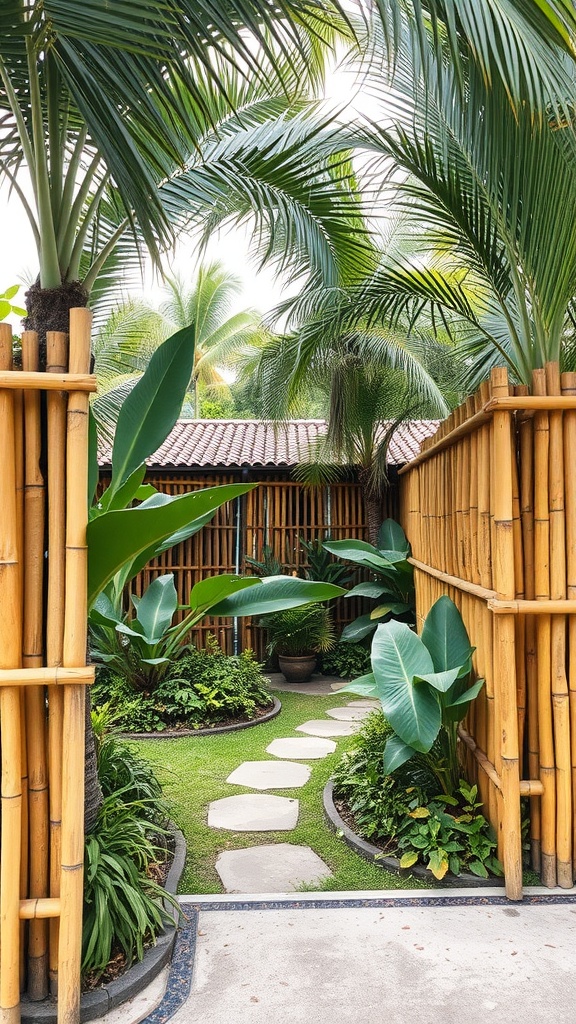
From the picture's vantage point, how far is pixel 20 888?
2.60 metres

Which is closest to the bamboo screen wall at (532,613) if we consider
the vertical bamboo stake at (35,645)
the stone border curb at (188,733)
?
the vertical bamboo stake at (35,645)

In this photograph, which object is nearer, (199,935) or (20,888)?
(20,888)

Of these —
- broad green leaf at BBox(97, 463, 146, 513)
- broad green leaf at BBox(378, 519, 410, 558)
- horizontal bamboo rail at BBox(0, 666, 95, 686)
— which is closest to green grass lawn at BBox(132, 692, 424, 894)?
horizontal bamboo rail at BBox(0, 666, 95, 686)

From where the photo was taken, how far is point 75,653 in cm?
259

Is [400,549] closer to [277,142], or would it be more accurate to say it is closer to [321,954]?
[277,142]

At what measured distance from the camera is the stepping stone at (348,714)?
7.05 m

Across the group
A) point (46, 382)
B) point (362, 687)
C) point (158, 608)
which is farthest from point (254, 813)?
point (46, 382)

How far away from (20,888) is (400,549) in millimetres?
6870

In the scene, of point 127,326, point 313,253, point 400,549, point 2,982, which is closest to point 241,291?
point 127,326

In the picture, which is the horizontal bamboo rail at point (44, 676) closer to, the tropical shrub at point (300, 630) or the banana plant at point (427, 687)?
the banana plant at point (427, 687)

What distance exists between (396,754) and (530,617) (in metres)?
1.02

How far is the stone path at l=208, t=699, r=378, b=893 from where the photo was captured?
3613 millimetres

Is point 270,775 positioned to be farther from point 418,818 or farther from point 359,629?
point 359,629

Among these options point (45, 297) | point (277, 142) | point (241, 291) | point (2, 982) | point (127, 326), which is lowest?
point (2, 982)
